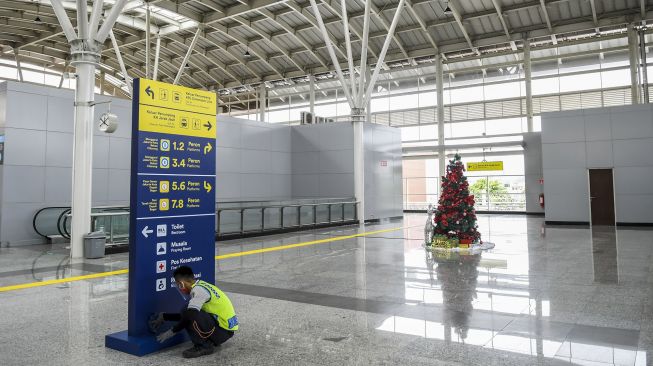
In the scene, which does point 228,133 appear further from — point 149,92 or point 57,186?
point 149,92

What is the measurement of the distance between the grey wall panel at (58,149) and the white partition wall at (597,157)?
19251mm

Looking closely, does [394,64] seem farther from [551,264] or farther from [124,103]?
[551,264]

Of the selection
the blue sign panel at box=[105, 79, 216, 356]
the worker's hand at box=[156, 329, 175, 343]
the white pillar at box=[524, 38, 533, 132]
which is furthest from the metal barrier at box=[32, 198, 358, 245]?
the white pillar at box=[524, 38, 533, 132]

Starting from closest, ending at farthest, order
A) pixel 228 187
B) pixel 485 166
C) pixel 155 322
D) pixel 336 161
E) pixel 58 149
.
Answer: pixel 155 322, pixel 58 149, pixel 228 187, pixel 336 161, pixel 485 166

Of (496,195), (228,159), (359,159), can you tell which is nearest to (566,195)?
(359,159)

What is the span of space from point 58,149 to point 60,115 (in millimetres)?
1143

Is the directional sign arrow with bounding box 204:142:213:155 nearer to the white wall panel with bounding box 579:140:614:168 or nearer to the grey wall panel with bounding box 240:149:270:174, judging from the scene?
the grey wall panel with bounding box 240:149:270:174

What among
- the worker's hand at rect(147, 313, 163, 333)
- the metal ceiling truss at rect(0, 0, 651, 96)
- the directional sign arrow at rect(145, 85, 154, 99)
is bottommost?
the worker's hand at rect(147, 313, 163, 333)

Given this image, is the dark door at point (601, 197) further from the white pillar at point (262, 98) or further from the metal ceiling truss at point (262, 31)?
the white pillar at point (262, 98)

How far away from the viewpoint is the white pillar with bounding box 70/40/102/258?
36.9 feet

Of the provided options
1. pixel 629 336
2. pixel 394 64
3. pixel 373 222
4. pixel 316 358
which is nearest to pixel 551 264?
pixel 629 336

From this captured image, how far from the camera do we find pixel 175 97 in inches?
193

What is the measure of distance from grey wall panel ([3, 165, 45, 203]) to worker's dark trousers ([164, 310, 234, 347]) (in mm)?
12590

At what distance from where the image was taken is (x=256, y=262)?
10.1m
